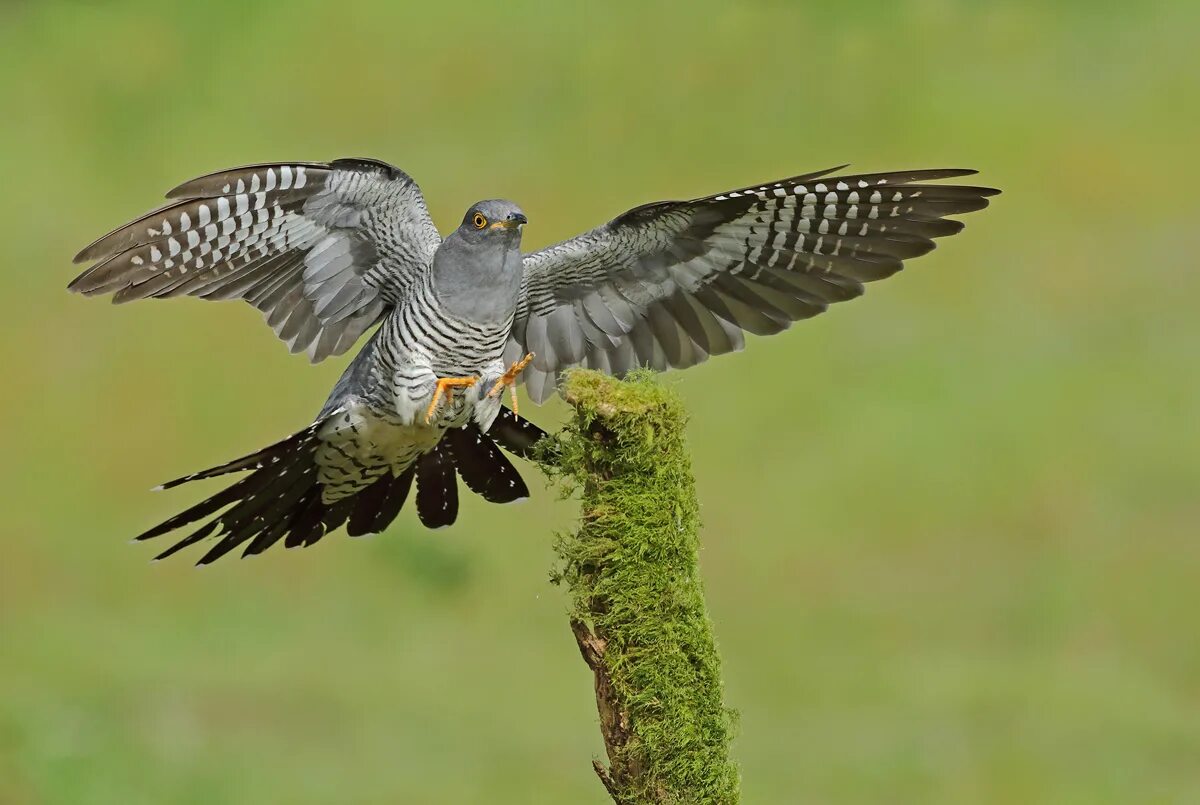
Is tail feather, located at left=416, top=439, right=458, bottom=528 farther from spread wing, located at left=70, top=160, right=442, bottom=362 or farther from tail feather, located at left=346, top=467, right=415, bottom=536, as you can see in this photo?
spread wing, located at left=70, top=160, right=442, bottom=362

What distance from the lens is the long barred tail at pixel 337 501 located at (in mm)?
5352

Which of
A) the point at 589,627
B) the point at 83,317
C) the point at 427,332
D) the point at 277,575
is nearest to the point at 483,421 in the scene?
the point at 427,332

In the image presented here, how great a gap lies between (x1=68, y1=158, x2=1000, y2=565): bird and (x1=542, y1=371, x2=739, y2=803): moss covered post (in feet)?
3.29

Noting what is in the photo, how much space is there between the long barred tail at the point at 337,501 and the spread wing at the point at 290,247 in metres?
0.49

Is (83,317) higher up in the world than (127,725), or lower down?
higher up

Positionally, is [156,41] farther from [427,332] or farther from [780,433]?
[427,332]

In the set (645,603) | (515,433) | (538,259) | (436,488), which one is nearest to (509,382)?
(515,433)

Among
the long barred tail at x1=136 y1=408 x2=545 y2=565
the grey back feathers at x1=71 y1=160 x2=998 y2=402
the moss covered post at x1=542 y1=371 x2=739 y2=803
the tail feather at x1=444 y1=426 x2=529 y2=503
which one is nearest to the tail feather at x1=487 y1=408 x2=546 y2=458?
the long barred tail at x1=136 y1=408 x2=545 y2=565

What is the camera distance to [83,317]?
37.4 ft

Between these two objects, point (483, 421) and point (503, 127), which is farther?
point (503, 127)

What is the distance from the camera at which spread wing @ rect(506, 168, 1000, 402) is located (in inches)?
207

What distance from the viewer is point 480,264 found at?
Result: 5383 mm

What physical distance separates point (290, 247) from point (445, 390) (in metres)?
0.73

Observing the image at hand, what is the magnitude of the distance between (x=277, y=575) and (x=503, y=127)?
446 centimetres
